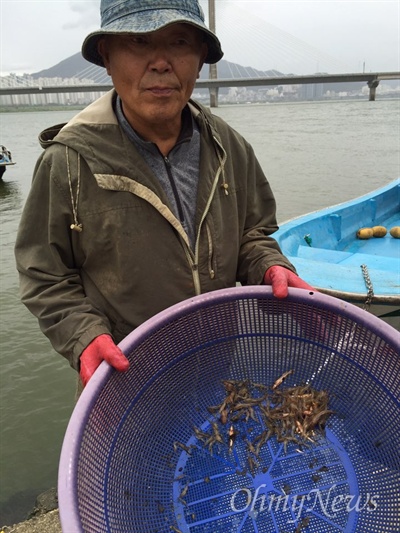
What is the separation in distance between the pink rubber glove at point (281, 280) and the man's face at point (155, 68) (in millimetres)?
756

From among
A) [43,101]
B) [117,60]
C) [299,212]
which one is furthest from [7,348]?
[43,101]

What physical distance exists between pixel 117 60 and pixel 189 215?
63 cm

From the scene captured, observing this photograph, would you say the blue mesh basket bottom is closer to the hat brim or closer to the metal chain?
the hat brim

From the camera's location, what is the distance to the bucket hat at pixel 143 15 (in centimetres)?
146

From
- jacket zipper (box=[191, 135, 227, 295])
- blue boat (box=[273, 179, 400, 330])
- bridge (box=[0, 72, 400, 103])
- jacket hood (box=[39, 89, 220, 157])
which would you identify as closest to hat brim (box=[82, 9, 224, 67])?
jacket hood (box=[39, 89, 220, 157])

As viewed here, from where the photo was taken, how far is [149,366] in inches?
72.7

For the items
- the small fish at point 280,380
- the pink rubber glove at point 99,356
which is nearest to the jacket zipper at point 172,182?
the pink rubber glove at point 99,356

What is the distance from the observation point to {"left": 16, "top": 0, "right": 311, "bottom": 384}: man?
156 cm

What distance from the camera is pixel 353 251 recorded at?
20.6 ft

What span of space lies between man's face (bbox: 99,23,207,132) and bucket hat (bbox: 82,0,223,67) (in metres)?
0.04

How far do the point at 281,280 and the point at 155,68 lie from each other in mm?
929

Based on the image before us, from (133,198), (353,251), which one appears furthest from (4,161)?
(133,198)

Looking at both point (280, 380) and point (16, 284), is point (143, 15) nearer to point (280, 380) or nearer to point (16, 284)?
point (280, 380)

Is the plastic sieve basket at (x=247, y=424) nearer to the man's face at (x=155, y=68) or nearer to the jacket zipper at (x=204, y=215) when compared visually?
the jacket zipper at (x=204, y=215)
